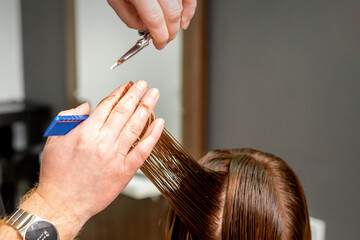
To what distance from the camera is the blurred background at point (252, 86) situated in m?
1.63

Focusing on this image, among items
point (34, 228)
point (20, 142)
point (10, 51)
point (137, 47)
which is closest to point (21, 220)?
point (34, 228)

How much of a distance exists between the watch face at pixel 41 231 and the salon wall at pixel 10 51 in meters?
4.02

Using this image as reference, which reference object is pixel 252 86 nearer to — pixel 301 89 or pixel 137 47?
pixel 301 89

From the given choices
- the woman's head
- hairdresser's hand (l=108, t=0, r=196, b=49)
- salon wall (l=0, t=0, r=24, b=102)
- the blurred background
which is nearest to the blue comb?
hairdresser's hand (l=108, t=0, r=196, b=49)

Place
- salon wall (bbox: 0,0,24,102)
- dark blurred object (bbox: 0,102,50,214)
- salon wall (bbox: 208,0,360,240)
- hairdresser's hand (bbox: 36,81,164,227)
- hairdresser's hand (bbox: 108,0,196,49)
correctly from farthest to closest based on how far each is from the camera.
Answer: salon wall (bbox: 0,0,24,102) < dark blurred object (bbox: 0,102,50,214) < salon wall (bbox: 208,0,360,240) < hairdresser's hand (bbox: 108,0,196,49) < hairdresser's hand (bbox: 36,81,164,227)

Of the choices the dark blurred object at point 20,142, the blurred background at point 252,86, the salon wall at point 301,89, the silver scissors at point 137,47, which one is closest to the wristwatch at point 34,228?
the silver scissors at point 137,47

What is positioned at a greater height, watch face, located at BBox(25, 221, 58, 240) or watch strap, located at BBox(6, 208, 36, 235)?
watch strap, located at BBox(6, 208, 36, 235)

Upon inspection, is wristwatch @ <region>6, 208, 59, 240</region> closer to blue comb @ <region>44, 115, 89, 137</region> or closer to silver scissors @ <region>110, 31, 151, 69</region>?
blue comb @ <region>44, 115, 89, 137</region>

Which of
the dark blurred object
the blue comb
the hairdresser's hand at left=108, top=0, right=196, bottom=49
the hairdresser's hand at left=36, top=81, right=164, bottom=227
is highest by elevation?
the hairdresser's hand at left=108, top=0, right=196, bottom=49

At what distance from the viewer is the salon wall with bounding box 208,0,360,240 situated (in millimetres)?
1610

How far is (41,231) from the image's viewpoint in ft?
2.27

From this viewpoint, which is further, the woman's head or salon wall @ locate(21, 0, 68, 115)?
salon wall @ locate(21, 0, 68, 115)

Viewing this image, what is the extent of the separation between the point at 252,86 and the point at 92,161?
4.56 feet

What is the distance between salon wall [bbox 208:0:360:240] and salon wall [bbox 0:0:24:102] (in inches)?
117
